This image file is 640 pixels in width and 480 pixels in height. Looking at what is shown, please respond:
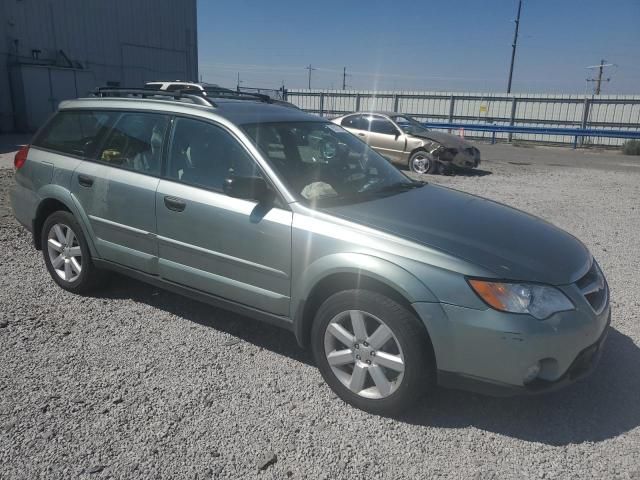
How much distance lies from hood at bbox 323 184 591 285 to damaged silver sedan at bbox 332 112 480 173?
935 centimetres

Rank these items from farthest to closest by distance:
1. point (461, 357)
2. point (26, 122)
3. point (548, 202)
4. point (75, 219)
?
point (26, 122), point (548, 202), point (75, 219), point (461, 357)

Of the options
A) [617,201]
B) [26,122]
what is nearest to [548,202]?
[617,201]

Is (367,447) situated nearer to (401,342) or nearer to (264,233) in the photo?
(401,342)

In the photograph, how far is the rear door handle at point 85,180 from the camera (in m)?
4.08

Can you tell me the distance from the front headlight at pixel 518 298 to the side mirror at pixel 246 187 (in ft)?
4.45

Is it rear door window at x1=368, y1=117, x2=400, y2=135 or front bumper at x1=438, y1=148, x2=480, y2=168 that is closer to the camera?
front bumper at x1=438, y1=148, x2=480, y2=168

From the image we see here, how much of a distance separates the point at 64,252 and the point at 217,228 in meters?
1.87

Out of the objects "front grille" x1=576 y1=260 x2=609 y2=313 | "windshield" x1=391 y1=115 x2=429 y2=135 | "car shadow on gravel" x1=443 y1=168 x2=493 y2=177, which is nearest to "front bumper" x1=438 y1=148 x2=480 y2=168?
"car shadow on gravel" x1=443 y1=168 x2=493 y2=177

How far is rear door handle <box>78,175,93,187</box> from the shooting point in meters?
4.08

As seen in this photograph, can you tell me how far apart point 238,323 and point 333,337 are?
49.9 inches

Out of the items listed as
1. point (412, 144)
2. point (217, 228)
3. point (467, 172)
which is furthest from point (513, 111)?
point (217, 228)

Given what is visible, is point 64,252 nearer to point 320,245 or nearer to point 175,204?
point 175,204

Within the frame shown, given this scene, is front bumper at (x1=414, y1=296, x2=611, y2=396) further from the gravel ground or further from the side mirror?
the side mirror

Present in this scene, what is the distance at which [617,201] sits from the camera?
9.99m
